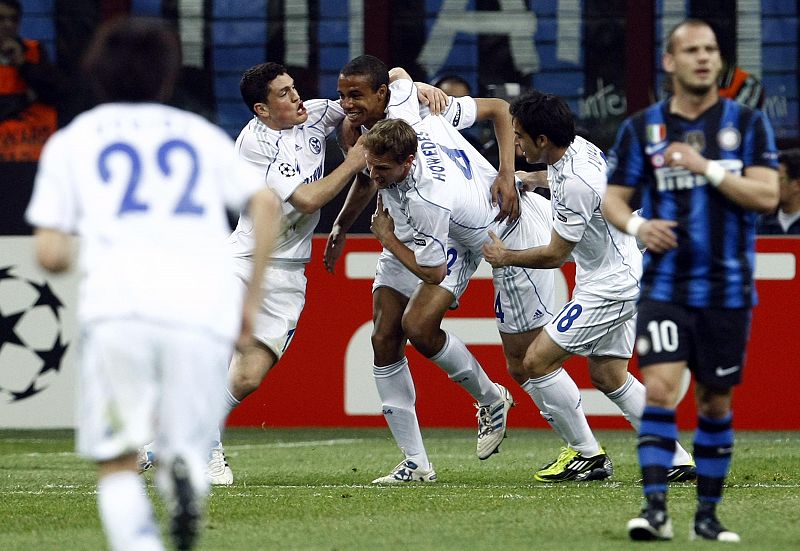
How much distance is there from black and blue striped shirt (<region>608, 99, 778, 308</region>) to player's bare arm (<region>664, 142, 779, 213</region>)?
0.21ft

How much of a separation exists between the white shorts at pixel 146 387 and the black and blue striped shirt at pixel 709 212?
1973mm

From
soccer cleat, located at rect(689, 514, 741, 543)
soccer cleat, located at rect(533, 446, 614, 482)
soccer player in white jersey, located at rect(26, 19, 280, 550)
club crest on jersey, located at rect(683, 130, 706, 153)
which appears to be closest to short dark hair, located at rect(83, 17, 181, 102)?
soccer player in white jersey, located at rect(26, 19, 280, 550)

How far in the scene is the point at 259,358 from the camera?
308 inches

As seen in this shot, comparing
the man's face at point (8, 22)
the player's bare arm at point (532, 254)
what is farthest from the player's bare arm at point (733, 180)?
the man's face at point (8, 22)

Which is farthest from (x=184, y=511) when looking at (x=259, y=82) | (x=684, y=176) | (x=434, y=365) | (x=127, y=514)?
(x=434, y=365)

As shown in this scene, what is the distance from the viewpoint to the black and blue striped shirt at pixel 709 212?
Result: 209 inches

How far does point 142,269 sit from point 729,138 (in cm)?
230

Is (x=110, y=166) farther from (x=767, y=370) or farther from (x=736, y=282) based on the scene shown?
(x=767, y=370)

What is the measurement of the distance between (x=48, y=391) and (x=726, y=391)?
22.2 ft

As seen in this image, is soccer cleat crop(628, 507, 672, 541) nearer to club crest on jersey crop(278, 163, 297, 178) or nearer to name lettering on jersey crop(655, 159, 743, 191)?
name lettering on jersey crop(655, 159, 743, 191)

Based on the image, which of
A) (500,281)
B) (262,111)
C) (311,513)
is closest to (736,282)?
(311,513)

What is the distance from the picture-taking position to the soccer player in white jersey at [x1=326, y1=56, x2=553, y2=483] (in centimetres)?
761

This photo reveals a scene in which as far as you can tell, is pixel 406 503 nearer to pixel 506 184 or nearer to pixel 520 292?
pixel 520 292

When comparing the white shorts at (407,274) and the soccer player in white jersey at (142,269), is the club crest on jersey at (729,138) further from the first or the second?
the white shorts at (407,274)
